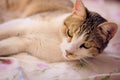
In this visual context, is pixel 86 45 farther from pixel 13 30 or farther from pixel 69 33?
pixel 13 30

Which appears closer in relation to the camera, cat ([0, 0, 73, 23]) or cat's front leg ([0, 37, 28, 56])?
cat's front leg ([0, 37, 28, 56])

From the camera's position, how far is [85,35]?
92cm

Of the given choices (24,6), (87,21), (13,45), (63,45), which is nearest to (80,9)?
(87,21)

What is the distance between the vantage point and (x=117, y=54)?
111cm

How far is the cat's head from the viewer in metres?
0.92

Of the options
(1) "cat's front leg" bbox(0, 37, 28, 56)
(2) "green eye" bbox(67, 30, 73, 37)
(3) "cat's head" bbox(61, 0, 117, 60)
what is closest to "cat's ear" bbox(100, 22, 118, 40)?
(3) "cat's head" bbox(61, 0, 117, 60)

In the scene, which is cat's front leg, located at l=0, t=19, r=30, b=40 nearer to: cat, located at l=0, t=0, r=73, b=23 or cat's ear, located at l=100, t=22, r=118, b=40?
cat, located at l=0, t=0, r=73, b=23

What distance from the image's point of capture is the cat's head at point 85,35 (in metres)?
Result: 0.92

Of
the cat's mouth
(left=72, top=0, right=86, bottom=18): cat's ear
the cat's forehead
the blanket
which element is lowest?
the blanket

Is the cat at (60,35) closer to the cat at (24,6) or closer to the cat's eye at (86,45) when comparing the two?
the cat's eye at (86,45)

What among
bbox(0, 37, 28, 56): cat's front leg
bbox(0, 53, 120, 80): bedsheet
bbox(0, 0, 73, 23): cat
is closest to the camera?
bbox(0, 53, 120, 80): bedsheet

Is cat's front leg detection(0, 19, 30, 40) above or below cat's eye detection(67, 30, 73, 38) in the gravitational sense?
above

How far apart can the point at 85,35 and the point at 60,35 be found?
15 centimetres

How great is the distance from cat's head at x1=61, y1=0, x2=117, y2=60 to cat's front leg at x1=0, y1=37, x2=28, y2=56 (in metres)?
0.18
